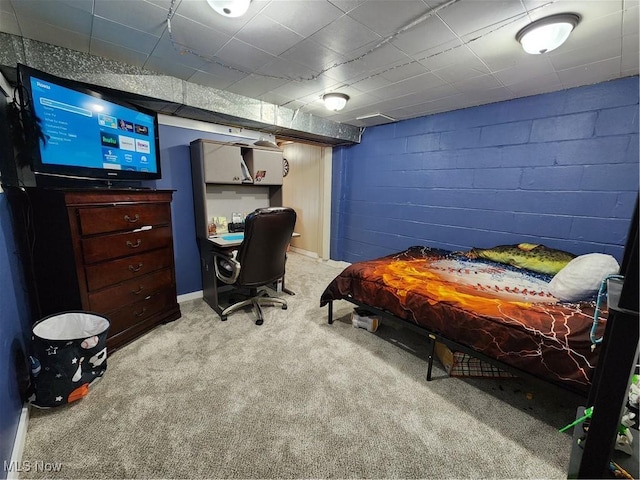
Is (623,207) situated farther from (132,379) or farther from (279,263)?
(132,379)

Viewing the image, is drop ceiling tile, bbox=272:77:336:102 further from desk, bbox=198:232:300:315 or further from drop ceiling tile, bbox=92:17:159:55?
desk, bbox=198:232:300:315

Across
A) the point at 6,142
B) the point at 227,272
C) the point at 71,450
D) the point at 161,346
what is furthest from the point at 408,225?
the point at 6,142

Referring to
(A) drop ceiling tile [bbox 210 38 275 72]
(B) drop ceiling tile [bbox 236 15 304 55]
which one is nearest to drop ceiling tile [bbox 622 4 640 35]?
(B) drop ceiling tile [bbox 236 15 304 55]

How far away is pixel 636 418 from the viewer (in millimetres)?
920

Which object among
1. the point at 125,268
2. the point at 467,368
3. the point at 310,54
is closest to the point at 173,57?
the point at 310,54

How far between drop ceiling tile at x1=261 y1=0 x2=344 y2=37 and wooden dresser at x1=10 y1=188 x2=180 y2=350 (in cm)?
156

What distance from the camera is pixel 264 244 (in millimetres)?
2295

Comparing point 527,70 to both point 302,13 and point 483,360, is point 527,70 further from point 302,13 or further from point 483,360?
point 483,360

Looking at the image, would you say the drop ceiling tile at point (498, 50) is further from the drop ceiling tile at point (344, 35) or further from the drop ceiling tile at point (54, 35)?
the drop ceiling tile at point (54, 35)

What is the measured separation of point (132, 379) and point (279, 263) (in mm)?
1379

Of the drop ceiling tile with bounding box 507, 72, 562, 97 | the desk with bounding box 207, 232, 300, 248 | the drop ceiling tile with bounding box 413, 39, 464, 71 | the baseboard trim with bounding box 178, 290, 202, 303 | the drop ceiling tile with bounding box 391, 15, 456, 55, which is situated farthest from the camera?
the baseboard trim with bounding box 178, 290, 202, 303

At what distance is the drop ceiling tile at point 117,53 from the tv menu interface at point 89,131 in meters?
0.32

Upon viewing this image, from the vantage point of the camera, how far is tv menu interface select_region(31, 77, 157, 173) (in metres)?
1.62

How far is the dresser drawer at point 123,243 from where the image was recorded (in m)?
1.74
